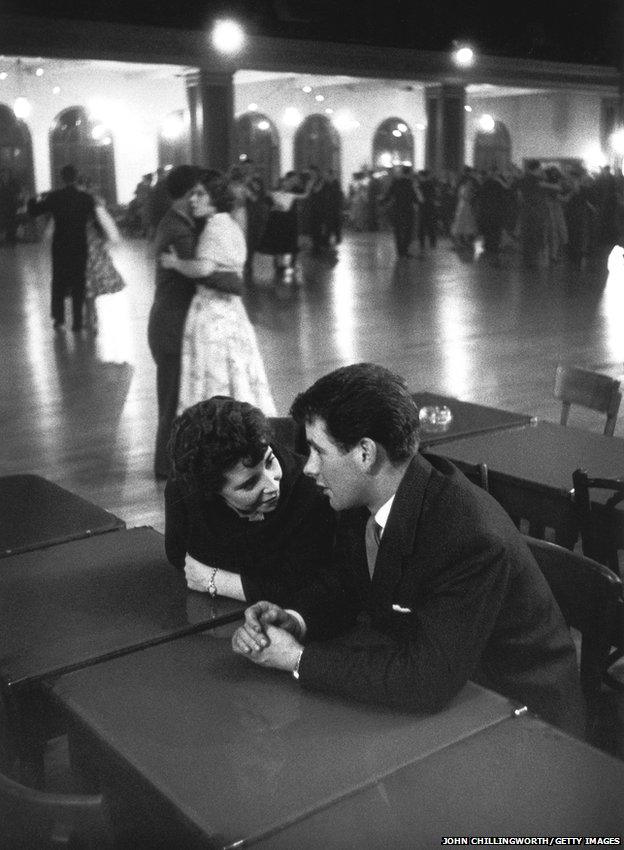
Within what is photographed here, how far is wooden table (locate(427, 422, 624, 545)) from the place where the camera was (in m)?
2.66

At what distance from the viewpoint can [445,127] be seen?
56.0ft

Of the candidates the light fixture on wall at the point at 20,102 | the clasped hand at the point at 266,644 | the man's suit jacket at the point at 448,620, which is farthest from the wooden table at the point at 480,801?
the light fixture on wall at the point at 20,102

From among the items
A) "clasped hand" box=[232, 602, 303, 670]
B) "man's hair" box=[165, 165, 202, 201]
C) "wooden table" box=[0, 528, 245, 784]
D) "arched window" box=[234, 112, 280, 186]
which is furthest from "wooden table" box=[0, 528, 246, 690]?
"arched window" box=[234, 112, 280, 186]

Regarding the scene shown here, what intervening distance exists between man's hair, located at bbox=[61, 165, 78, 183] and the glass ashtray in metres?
5.29

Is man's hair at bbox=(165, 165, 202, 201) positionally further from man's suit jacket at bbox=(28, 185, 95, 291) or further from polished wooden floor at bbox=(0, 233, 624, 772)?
man's suit jacket at bbox=(28, 185, 95, 291)

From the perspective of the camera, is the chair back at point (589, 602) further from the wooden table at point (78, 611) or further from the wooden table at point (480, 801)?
the wooden table at point (78, 611)

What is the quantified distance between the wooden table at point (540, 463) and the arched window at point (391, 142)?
20.8 m

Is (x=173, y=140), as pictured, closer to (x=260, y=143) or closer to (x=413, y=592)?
(x=260, y=143)

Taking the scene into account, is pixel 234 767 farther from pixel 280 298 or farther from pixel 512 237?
pixel 512 237

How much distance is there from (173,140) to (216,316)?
17879 mm

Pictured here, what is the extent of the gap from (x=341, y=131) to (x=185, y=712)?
22.4m

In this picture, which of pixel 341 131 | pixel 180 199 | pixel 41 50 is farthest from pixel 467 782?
pixel 341 131

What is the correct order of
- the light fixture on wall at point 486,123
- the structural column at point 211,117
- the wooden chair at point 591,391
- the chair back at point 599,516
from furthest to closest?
the light fixture on wall at point 486,123 → the structural column at point 211,117 → the wooden chair at point 591,391 → the chair back at point 599,516

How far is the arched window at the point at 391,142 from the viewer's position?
23.2 meters
